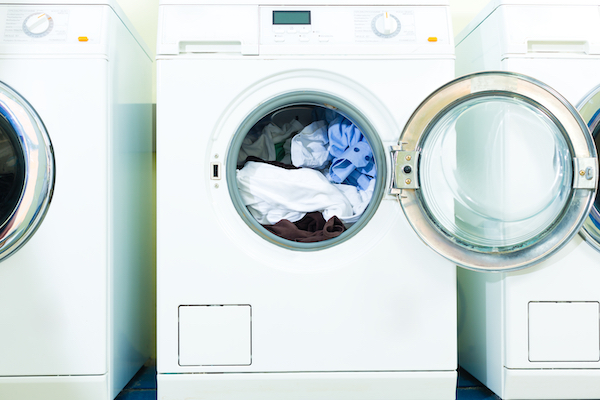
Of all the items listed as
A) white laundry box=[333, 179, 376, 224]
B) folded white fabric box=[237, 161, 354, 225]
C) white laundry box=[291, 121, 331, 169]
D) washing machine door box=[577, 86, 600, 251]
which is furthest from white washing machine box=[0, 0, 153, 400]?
washing machine door box=[577, 86, 600, 251]

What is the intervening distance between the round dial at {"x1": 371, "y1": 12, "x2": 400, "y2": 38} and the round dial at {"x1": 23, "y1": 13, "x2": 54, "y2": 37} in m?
0.84

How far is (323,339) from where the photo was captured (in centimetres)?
106

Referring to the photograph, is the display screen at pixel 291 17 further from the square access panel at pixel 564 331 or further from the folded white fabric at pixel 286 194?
the square access panel at pixel 564 331

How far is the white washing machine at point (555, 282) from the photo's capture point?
108 cm

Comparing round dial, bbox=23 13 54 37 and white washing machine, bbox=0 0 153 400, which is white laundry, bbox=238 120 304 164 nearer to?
white washing machine, bbox=0 0 153 400

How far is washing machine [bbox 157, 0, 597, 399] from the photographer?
105cm

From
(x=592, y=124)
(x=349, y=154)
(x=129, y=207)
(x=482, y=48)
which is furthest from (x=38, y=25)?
(x=592, y=124)

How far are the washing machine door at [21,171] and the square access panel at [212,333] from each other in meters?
0.44

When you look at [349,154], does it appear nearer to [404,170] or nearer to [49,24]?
[404,170]

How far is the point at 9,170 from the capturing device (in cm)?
105

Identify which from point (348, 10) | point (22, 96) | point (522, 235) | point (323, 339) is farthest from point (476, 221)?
point (22, 96)

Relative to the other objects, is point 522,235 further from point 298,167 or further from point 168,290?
point 168,290

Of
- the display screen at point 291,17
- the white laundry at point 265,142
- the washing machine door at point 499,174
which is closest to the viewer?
the washing machine door at point 499,174

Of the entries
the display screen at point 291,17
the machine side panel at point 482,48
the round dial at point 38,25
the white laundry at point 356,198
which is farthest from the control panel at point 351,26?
the round dial at point 38,25
